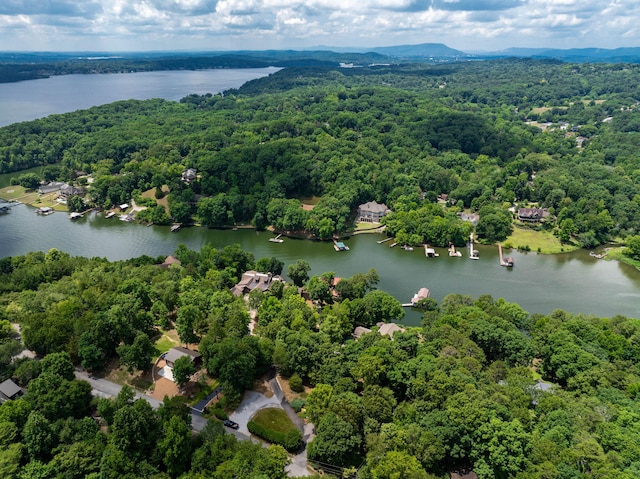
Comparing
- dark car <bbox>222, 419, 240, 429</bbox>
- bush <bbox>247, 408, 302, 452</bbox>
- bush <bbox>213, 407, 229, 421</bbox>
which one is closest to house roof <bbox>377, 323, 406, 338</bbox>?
bush <bbox>247, 408, 302, 452</bbox>

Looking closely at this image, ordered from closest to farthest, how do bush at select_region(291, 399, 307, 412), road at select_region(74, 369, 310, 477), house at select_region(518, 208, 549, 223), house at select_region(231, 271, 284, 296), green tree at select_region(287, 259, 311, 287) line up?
road at select_region(74, 369, 310, 477) → bush at select_region(291, 399, 307, 412) → house at select_region(231, 271, 284, 296) → green tree at select_region(287, 259, 311, 287) → house at select_region(518, 208, 549, 223)

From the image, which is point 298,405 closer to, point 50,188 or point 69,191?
point 69,191

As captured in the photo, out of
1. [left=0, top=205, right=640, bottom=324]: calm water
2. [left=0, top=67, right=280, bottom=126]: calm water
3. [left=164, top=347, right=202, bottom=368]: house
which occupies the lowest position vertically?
[left=0, top=205, right=640, bottom=324]: calm water

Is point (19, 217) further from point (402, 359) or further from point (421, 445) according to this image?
point (421, 445)

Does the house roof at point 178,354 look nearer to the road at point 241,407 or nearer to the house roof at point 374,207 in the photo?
the road at point 241,407

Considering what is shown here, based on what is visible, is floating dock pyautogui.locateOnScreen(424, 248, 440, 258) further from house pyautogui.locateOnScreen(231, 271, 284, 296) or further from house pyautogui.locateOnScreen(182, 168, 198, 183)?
house pyautogui.locateOnScreen(182, 168, 198, 183)

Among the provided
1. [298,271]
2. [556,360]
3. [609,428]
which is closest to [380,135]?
[298,271]

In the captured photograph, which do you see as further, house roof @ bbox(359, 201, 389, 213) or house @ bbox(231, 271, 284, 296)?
house roof @ bbox(359, 201, 389, 213)
